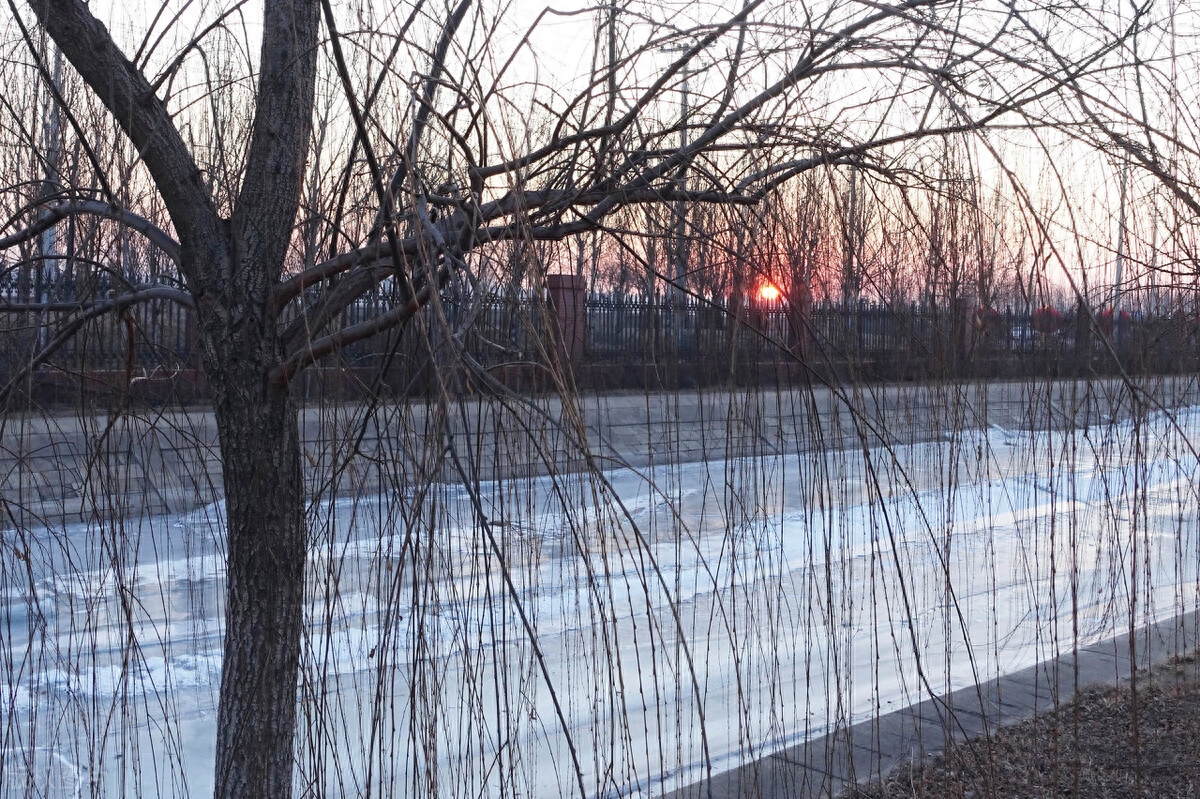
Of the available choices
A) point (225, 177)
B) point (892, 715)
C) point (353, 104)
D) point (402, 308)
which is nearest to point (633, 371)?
point (892, 715)

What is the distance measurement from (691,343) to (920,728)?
45.0 inches

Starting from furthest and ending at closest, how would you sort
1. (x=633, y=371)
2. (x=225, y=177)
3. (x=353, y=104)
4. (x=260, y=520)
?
(x=633, y=371) → (x=225, y=177) → (x=260, y=520) → (x=353, y=104)

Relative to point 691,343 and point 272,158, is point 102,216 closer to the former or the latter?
point 272,158

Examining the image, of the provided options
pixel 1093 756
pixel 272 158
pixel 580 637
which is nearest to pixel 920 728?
pixel 1093 756

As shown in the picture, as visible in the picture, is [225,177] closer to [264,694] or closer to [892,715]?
[264,694]

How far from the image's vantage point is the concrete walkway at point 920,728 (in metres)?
2.80

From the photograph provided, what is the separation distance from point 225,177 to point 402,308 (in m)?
0.73

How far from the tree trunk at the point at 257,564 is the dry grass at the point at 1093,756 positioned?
1423 mm

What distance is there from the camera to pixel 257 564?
6.59 ft

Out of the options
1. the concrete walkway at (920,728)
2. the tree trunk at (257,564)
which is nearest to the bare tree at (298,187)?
the tree trunk at (257,564)

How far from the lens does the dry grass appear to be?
2977mm

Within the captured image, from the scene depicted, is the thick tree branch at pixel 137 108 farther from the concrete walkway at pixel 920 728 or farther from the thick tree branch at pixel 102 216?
the concrete walkway at pixel 920 728

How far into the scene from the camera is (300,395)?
254cm

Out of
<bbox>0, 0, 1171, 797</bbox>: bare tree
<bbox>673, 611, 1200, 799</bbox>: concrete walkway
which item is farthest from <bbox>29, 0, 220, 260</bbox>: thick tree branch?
<bbox>673, 611, 1200, 799</bbox>: concrete walkway
